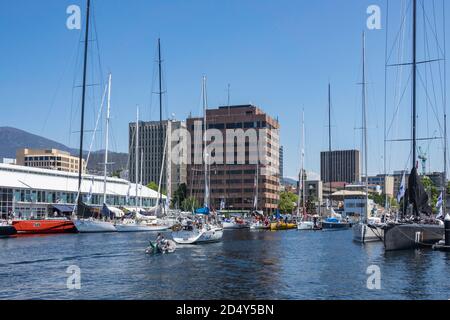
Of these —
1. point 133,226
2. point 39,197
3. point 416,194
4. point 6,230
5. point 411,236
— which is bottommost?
point 133,226

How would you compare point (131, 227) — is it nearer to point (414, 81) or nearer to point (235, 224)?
point (235, 224)

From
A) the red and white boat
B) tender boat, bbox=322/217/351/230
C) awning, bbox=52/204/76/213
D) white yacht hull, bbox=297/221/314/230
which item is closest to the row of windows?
awning, bbox=52/204/76/213

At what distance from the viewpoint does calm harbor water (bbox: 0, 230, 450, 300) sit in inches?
1296

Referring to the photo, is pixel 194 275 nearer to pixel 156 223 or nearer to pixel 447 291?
pixel 447 291

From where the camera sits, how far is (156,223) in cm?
11269

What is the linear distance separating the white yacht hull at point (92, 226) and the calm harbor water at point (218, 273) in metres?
32.2

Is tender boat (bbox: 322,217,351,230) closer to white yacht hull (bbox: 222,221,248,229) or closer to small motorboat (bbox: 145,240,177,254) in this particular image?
white yacht hull (bbox: 222,221,248,229)

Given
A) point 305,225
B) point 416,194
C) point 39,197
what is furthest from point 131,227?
point 416,194

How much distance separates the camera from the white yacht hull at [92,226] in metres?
94.4

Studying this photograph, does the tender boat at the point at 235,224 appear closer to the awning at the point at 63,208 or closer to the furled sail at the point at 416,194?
the awning at the point at 63,208

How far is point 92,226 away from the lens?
3797 inches

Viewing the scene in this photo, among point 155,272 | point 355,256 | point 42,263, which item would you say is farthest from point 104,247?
point 355,256

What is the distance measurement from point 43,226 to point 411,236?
60124 millimetres

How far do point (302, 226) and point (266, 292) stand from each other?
310 feet
